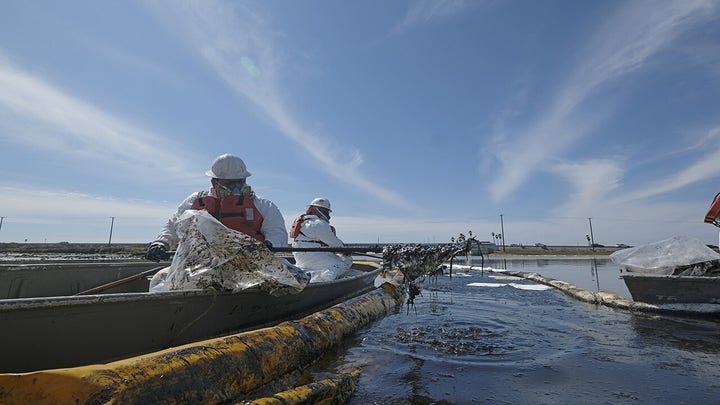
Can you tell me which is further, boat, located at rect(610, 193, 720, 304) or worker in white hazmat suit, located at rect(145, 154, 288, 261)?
boat, located at rect(610, 193, 720, 304)

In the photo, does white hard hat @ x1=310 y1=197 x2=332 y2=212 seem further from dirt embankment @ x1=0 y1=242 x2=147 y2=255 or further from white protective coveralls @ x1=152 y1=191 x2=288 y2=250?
dirt embankment @ x1=0 y1=242 x2=147 y2=255

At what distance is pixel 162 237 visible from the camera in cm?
565

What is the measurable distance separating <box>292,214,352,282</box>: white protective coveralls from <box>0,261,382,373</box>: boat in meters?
2.10

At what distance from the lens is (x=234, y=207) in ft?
18.7

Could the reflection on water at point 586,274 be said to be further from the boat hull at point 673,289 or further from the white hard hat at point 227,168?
the white hard hat at point 227,168

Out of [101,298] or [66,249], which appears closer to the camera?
[101,298]

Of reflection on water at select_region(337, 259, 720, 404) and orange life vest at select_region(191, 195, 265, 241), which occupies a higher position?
orange life vest at select_region(191, 195, 265, 241)

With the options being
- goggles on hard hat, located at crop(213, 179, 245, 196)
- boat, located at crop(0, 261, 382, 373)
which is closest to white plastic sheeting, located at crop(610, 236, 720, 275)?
boat, located at crop(0, 261, 382, 373)

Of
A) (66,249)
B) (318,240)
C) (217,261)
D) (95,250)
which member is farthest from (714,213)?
(66,249)

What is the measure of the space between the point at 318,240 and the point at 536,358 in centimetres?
481

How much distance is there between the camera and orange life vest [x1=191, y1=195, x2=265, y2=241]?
223 inches

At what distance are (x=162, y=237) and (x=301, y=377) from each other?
356 cm

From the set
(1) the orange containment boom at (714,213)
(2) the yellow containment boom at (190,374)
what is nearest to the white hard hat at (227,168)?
(2) the yellow containment boom at (190,374)

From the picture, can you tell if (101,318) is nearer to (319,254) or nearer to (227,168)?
(227,168)
